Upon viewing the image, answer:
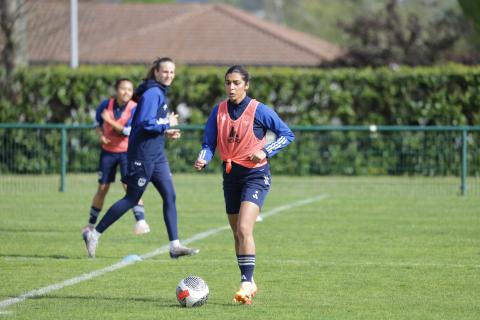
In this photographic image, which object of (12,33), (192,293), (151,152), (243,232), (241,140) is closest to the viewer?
(192,293)

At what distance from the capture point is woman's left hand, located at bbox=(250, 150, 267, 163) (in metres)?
9.69

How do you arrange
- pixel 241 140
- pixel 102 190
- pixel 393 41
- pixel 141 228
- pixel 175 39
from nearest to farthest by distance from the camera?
pixel 241 140 < pixel 102 190 < pixel 141 228 < pixel 393 41 < pixel 175 39

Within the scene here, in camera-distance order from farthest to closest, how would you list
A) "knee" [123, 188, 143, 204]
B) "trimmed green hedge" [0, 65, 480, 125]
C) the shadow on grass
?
"trimmed green hedge" [0, 65, 480, 125] → "knee" [123, 188, 143, 204] → the shadow on grass

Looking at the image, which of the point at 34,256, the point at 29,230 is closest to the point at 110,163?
the point at 29,230

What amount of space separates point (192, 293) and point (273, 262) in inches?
121

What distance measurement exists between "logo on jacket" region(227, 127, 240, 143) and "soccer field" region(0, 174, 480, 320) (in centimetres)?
139

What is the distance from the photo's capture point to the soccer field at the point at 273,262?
9.41m

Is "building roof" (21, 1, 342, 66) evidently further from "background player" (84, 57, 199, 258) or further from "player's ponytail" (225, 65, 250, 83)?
"player's ponytail" (225, 65, 250, 83)

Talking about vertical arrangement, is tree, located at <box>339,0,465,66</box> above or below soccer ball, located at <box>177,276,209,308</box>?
above

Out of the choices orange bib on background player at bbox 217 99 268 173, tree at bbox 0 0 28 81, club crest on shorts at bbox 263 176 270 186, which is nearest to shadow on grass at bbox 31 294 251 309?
club crest on shorts at bbox 263 176 270 186

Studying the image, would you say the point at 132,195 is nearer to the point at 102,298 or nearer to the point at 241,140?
the point at 102,298

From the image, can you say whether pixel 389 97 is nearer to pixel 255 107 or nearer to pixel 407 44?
pixel 407 44

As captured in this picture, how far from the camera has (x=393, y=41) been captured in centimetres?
4134

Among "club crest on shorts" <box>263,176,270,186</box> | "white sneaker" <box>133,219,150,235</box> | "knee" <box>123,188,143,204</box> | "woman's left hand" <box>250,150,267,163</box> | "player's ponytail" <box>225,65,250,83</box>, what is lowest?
"white sneaker" <box>133,219,150,235</box>
